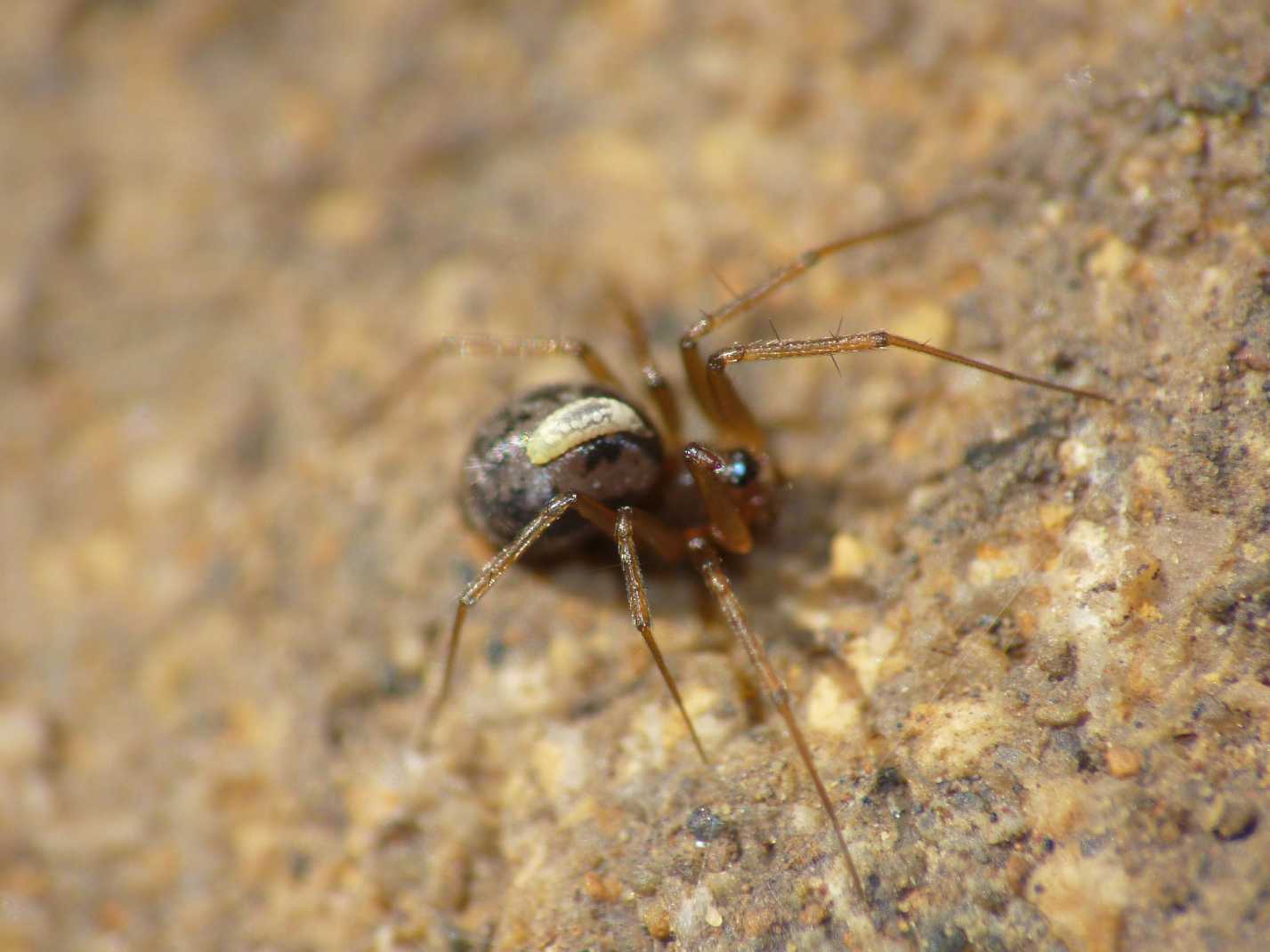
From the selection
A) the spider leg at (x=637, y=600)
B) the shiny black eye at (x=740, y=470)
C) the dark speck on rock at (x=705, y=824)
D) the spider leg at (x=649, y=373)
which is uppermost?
the spider leg at (x=649, y=373)

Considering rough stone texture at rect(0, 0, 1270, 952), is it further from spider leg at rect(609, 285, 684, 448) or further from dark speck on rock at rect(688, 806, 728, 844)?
spider leg at rect(609, 285, 684, 448)

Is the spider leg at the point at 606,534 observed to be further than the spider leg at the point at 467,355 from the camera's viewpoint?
No

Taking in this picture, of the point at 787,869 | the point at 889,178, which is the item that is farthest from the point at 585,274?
the point at 787,869

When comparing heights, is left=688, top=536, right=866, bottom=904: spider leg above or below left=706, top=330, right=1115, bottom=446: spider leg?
below

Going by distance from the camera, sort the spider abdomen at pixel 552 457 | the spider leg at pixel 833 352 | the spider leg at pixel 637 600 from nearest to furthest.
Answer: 1. the spider leg at pixel 637 600
2. the spider leg at pixel 833 352
3. the spider abdomen at pixel 552 457

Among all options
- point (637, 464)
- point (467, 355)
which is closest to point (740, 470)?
point (637, 464)

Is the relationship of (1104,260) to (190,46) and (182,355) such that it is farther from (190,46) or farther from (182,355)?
(190,46)

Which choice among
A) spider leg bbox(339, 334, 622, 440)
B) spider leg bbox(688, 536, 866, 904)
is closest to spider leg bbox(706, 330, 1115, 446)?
spider leg bbox(339, 334, 622, 440)

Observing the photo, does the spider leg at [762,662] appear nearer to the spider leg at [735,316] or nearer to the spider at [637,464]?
the spider at [637,464]

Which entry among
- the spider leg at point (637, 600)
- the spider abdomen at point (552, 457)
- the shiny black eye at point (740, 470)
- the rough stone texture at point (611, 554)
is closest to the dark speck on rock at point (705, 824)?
the rough stone texture at point (611, 554)
